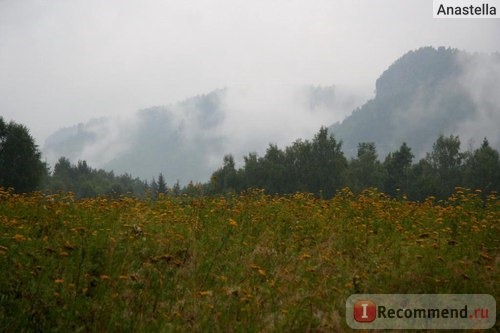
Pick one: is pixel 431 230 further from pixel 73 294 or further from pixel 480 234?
pixel 73 294

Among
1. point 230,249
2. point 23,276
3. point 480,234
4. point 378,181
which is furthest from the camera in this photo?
point 378,181

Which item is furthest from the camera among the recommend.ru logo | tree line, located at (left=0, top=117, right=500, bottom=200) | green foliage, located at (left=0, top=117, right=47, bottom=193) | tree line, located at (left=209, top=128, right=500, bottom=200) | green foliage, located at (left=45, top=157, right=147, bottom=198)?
green foliage, located at (left=45, top=157, right=147, bottom=198)

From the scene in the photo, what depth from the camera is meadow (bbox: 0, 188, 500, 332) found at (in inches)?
162

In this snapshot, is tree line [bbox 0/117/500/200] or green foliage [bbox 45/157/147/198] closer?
tree line [bbox 0/117/500/200]

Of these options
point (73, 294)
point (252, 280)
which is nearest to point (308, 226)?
point (252, 280)

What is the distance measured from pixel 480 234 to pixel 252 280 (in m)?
4.68

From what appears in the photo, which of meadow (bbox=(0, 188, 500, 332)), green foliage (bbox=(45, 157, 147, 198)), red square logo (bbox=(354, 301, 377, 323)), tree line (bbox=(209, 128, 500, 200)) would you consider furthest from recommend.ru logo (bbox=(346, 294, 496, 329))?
green foliage (bbox=(45, 157, 147, 198))

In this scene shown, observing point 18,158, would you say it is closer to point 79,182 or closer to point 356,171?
point 356,171

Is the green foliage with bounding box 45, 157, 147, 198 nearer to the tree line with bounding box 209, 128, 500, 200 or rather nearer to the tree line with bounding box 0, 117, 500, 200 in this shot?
the tree line with bounding box 0, 117, 500, 200

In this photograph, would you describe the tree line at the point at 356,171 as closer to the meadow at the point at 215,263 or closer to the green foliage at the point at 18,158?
the green foliage at the point at 18,158

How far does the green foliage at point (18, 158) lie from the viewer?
4306 centimetres

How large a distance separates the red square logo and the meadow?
21 cm

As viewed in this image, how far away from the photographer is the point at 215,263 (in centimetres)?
568

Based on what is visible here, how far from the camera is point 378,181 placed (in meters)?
72.9
